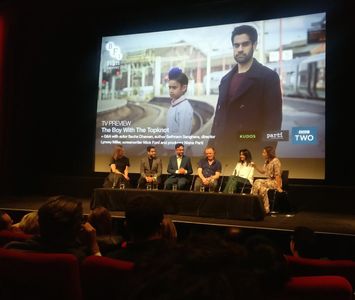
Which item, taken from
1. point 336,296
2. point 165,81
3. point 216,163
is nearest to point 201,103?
point 165,81

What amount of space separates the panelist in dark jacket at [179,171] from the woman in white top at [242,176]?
0.67 metres

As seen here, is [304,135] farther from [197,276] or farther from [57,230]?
[197,276]

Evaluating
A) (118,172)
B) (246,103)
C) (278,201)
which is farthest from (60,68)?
(278,201)

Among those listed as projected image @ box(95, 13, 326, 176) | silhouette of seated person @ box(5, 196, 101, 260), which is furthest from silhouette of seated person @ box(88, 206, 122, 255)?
projected image @ box(95, 13, 326, 176)

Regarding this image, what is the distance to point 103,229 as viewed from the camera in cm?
206

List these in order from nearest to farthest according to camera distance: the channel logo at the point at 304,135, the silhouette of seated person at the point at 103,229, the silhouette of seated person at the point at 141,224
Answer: the silhouette of seated person at the point at 141,224, the silhouette of seated person at the point at 103,229, the channel logo at the point at 304,135

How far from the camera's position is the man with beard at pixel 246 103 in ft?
18.4

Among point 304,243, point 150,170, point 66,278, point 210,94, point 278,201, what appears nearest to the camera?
point 66,278

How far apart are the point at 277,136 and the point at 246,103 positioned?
671mm

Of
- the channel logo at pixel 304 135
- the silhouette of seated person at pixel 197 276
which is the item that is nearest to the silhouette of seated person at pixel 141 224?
the silhouette of seated person at pixel 197 276

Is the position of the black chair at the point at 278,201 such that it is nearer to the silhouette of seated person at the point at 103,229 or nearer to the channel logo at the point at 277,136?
the channel logo at the point at 277,136

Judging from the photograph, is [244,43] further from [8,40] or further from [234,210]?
[8,40]

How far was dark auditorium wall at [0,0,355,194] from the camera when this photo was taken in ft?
19.9

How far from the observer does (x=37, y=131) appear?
696 centimetres
